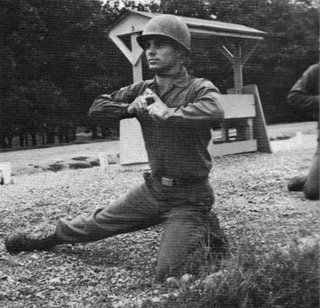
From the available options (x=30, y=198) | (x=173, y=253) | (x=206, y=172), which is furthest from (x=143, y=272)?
(x=30, y=198)

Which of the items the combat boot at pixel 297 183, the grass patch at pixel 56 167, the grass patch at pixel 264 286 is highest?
the grass patch at pixel 264 286

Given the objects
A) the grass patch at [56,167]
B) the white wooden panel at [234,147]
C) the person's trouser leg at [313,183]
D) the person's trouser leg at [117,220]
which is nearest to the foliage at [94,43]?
the person's trouser leg at [313,183]

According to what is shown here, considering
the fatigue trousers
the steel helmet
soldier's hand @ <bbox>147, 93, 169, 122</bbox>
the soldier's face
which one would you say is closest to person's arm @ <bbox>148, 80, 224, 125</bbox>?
soldier's hand @ <bbox>147, 93, 169, 122</bbox>

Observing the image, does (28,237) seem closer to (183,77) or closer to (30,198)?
(183,77)

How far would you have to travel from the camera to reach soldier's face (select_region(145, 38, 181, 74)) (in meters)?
2.91

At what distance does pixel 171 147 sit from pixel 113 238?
1173 mm

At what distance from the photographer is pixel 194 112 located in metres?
2.69

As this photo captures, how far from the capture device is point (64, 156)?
983cm

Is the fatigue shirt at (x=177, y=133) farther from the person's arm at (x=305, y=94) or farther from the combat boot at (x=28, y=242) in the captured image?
the combat boot at (x=28, y=242)

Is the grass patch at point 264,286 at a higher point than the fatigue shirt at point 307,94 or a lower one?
lower

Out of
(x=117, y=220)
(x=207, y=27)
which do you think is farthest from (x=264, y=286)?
(x=207, y=27)

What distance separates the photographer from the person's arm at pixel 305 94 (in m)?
2.61

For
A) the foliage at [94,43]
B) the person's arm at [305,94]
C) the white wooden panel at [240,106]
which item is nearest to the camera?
the person's arm at [305,94]

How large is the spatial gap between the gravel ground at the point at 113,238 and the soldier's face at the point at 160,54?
0.99 m
